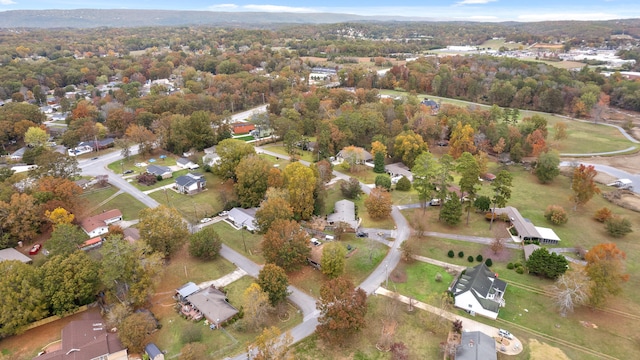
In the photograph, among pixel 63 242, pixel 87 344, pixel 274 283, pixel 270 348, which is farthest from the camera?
pixel 63 242

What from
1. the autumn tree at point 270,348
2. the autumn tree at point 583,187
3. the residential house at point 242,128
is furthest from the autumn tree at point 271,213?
the residential house at point 242,128

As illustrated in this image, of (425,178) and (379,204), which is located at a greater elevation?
(425,178)

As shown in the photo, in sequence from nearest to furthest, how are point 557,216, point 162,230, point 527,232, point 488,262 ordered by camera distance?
point 162,230 < point 488,262 < point 527,232 < point 557,216

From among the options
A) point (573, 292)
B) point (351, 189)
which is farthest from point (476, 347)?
point (351, 189)

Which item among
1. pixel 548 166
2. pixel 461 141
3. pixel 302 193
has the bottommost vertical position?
pixel 302 193

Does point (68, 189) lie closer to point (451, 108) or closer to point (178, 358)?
point (178, 358)

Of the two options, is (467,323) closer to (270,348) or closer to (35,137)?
(270,348)

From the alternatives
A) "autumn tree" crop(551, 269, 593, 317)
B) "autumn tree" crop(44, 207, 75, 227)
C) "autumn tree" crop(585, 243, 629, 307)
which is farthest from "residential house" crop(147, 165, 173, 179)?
"autumn tree" crop(585, 243, 629, 307)

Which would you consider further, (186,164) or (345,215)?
(186,164)
